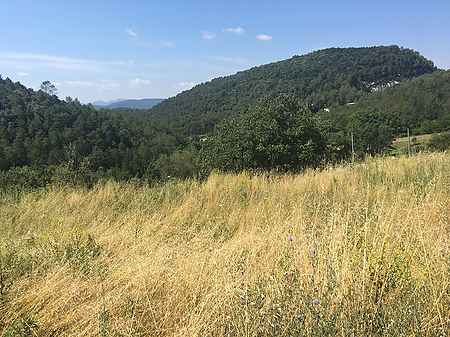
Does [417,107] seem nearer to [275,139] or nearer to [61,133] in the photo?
[61,133]

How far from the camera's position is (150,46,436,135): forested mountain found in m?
108

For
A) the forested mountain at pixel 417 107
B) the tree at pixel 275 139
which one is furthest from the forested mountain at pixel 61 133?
the tree at pixel 275 139

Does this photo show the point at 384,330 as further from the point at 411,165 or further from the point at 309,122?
the point at 309,122

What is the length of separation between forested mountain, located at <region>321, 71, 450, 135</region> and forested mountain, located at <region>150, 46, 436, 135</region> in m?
Answer: 18.5

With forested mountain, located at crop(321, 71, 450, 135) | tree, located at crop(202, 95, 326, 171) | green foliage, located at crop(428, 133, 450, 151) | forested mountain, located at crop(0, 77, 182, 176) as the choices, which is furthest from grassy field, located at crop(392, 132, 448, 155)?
forested mountain, located at crop(0, 77, 182, 176)

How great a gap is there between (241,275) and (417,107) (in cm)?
7411

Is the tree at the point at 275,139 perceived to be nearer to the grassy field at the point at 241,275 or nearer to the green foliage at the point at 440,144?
the green foliage at the point at 440,144

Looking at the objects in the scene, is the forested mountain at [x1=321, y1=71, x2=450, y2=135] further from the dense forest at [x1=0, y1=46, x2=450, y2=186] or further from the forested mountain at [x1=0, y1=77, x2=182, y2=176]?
the forested mountain at [x1=0, y1=77, x2=182, y2=176]

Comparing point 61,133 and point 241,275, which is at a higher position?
point 61,133

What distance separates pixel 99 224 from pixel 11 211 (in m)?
1.52

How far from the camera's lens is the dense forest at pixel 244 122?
1272 cm

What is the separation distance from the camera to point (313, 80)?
120m

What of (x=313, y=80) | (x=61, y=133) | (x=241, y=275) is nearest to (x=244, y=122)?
(x=241, y=275)

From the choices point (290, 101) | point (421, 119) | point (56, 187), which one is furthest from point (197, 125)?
point (56, 187)
